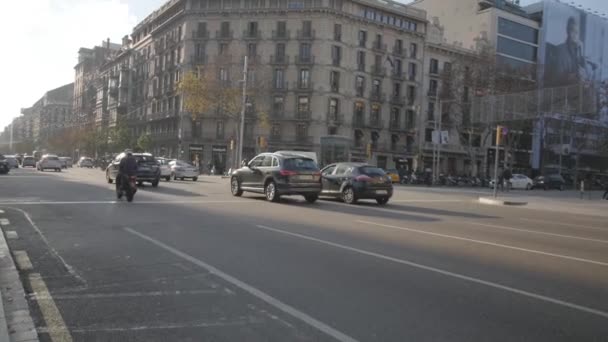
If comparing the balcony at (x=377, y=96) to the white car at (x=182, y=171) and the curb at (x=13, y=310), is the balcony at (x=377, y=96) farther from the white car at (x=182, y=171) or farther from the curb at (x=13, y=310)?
the curb at (x=13, y=310)

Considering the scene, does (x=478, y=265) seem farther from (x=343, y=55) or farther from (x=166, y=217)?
(x=343, y=55)

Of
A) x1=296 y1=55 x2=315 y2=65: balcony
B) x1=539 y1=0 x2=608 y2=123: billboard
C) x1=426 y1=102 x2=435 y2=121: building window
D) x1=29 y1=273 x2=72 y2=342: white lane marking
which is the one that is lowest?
x1=29 y1=273 x2=72 y2=342: white lane marking

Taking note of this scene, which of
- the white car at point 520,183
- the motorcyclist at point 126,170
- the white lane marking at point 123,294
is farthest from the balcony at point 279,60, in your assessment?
the white lane marking at point 123,294

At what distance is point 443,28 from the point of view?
76375mm

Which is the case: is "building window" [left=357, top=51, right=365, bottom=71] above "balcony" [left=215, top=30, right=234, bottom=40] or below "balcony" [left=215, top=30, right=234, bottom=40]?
below

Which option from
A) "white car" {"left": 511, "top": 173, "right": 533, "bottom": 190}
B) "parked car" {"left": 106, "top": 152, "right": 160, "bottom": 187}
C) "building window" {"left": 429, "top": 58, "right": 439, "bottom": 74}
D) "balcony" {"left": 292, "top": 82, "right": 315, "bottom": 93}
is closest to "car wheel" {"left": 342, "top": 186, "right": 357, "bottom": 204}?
"parked car" {"left": 106, "top": 152, "right": 160, "bottom": 187}

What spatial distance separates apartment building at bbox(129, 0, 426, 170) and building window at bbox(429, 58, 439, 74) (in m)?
2.41

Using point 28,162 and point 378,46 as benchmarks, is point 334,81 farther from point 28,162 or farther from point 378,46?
point 28,162

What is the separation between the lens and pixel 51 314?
4352 mm

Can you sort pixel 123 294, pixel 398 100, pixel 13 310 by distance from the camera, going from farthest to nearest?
1. pixel 398 100
2. pixel 123 294
3. pixel 13 310

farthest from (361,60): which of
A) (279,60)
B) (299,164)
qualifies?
(299,164)

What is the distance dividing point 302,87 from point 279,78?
3265 mm

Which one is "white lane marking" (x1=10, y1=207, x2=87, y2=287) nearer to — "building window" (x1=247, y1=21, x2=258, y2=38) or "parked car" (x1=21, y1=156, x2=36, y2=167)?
"building window" (x1=247, y1=21, x2=258, y2=38)

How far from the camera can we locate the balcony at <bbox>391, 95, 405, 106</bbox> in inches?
2589
